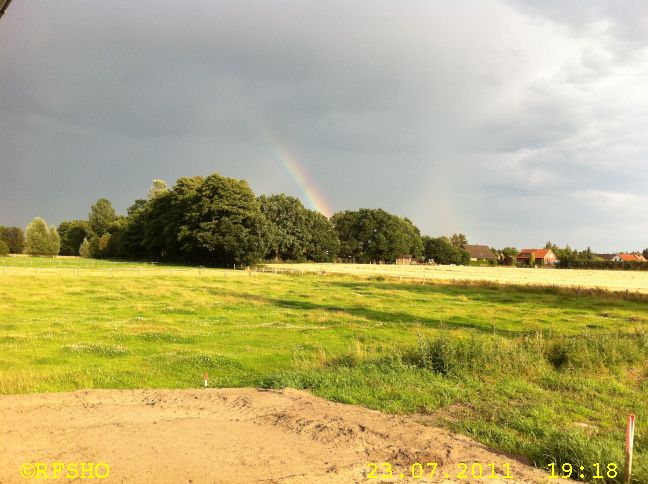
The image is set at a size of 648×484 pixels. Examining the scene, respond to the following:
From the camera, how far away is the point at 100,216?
161750 mm

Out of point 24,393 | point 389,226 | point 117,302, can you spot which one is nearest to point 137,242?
point 389,226

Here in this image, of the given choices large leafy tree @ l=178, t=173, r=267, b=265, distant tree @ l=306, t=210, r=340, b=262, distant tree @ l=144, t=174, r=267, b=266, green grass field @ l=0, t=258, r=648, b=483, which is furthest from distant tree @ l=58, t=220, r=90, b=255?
green grass field @ l=0, t=258, r=648, b=483

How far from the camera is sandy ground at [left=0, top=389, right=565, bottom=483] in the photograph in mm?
7184

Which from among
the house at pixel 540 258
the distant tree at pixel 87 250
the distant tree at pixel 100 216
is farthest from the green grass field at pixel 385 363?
the house at pixel 540 258

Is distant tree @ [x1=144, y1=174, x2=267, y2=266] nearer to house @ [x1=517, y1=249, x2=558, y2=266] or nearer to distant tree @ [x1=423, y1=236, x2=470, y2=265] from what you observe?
distant tree @ [x1=423, y1=236, x2=470, y2=265]

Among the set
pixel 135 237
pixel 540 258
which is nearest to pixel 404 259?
pixel 540 258

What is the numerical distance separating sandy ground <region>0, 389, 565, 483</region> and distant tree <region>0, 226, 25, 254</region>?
195 m

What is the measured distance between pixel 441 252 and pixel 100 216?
4929 inches

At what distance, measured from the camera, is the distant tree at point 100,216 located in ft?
528

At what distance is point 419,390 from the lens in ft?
38.7

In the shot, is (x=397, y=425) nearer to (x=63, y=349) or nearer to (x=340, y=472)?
(x=340, y=472)

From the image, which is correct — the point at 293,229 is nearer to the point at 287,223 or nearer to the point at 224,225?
the point at 287,223

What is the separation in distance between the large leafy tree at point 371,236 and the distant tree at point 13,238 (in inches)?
4720

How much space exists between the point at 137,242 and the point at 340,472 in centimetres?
12403
